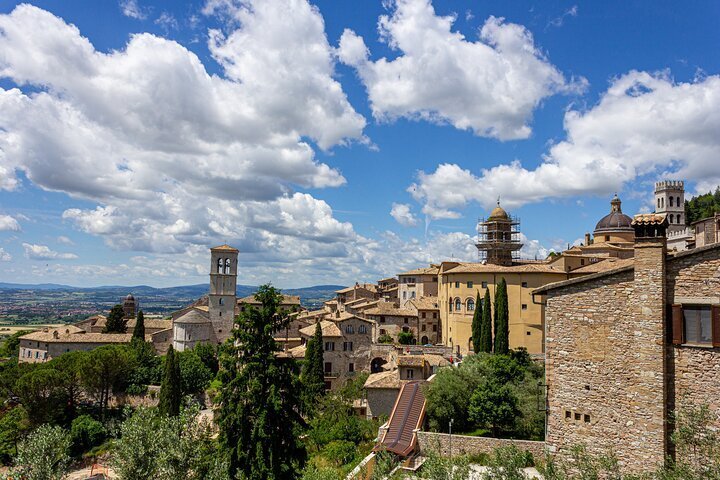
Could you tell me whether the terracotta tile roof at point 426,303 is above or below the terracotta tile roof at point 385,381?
above

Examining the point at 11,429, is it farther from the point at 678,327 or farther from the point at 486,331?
the point at 678,327

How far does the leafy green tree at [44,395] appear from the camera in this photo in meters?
47.0

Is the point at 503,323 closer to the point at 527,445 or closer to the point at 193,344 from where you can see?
the point at 527,445

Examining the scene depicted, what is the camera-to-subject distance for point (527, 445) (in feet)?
71.7

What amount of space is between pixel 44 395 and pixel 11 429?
3.96m

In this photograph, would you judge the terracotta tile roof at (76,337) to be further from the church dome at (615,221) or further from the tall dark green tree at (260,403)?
the church dome at (615,221)

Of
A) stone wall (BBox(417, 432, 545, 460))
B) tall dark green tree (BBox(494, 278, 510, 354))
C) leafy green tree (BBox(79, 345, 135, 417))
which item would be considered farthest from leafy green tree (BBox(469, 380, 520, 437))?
leafy green tree (BBox(79, 345, 135, 417))

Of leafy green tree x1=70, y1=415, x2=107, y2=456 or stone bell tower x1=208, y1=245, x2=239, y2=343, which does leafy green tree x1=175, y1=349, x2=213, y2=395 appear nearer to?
leafy green tree x1=70, y1=415, x2=107, y2=456

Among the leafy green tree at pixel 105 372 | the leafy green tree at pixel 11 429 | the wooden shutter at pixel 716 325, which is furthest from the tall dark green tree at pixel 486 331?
the leafy green tree at pixel 11 429

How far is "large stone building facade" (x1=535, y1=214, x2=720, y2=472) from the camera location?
12.8 metres

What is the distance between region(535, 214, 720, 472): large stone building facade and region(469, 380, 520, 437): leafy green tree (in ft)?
39.7

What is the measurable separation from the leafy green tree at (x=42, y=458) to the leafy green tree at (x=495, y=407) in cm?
2031

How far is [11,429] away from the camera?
149 feet

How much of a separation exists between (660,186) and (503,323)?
82495 mm
